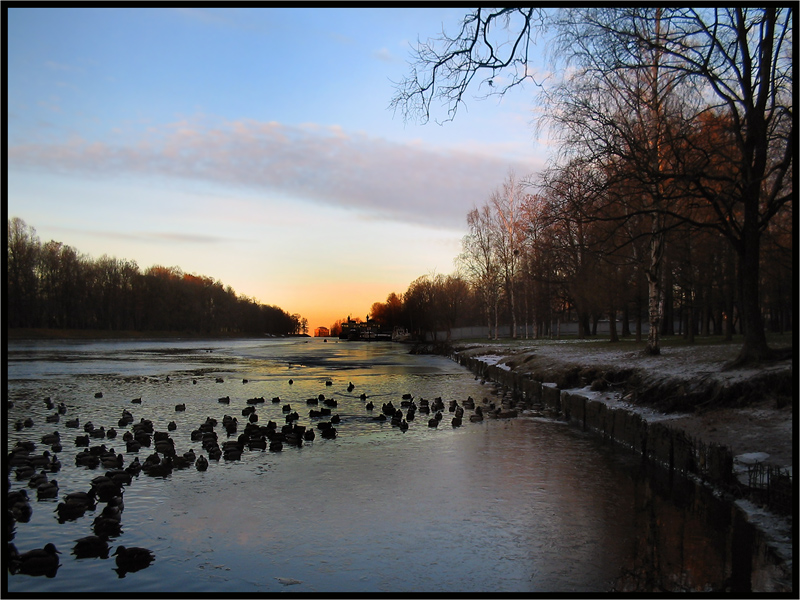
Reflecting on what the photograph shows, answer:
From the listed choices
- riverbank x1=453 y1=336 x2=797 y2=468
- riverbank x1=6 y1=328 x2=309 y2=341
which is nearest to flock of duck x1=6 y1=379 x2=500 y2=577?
riverbank x1=453 y1=336 x2=797 y2=468

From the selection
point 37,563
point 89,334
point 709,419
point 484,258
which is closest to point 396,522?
point 37,563

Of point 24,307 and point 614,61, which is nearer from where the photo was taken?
point 614,61

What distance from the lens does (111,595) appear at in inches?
227

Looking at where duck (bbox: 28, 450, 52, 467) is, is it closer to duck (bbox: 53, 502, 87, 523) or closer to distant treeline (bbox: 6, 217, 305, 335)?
duck (bbox: 53, 502, 87, 523)

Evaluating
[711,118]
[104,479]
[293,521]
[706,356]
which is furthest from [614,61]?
[104,479]

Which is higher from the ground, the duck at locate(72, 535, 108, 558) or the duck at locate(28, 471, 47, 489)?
the duck at locate(28, 471, 47, 489)

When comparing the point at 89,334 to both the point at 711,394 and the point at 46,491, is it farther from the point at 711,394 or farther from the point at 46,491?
the point at 711,394

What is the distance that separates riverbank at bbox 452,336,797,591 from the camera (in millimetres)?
7484

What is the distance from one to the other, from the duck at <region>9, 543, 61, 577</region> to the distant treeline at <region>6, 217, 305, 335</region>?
73.5 meters

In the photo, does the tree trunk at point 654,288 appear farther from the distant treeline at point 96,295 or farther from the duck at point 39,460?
the distant treeline at point 96,295

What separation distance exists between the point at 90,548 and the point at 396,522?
3751mm

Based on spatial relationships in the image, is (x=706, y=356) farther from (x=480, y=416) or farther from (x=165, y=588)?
(x=165, y=588)

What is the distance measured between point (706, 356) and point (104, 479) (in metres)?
15.2

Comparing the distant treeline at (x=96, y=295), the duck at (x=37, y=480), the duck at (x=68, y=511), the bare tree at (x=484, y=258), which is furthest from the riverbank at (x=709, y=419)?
the distant treeline at (x=96, y=295)
